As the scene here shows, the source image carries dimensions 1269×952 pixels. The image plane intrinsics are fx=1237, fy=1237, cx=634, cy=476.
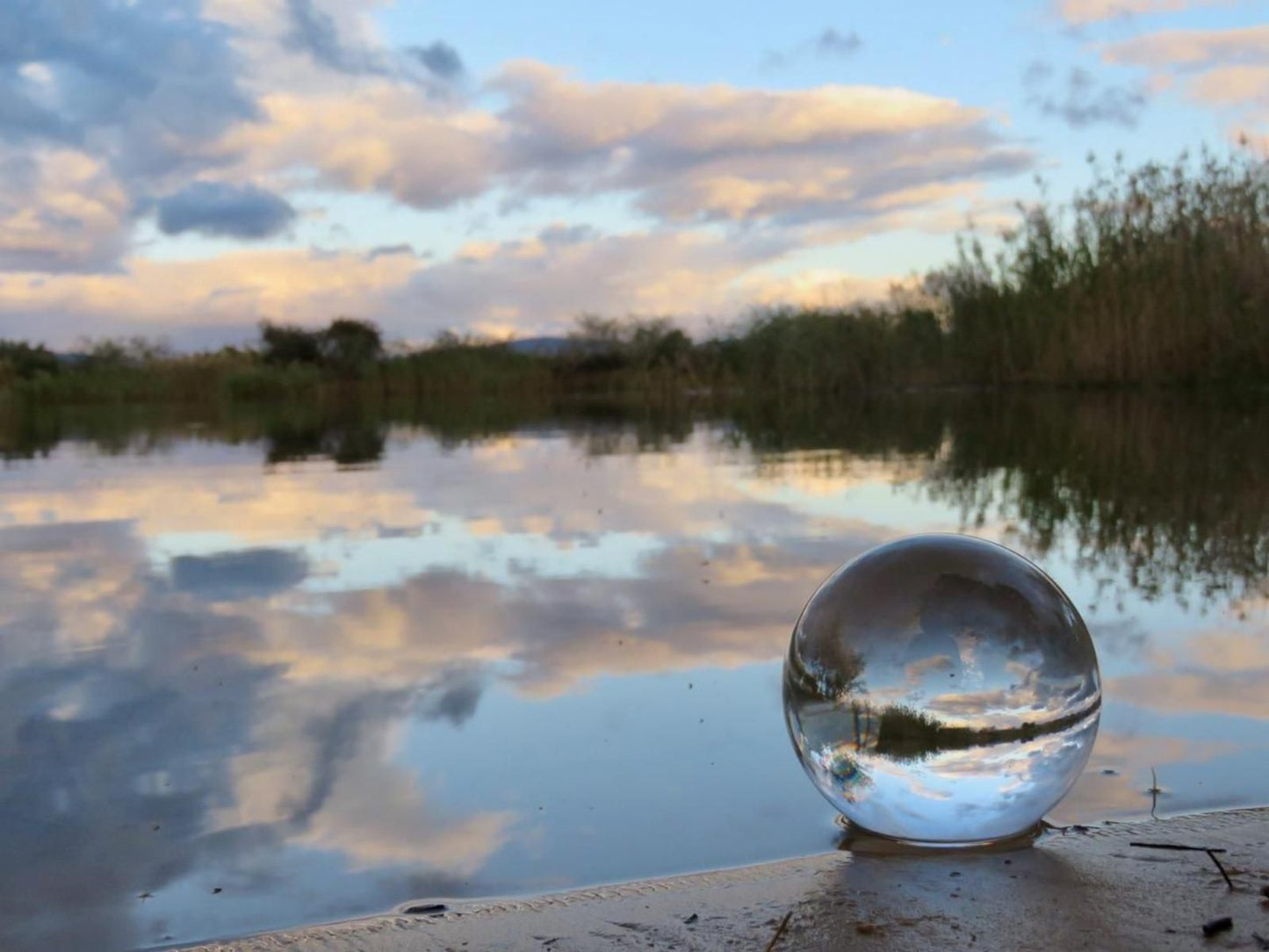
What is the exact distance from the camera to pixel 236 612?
4.57m

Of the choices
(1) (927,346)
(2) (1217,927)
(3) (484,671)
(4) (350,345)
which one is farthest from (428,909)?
(4) (350,345)

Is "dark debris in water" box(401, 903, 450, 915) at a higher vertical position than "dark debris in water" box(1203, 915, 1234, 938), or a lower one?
lower

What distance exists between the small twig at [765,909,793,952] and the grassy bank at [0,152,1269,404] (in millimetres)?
14944

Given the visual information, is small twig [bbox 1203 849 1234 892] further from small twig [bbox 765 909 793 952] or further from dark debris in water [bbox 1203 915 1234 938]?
small twig [bbox 765 909 793 952]

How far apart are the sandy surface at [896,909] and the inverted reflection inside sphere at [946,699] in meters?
0.10

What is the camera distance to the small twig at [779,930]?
1.81 m

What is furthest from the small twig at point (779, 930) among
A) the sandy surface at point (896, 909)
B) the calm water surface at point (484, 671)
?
the calm water surface at point (484, 671)

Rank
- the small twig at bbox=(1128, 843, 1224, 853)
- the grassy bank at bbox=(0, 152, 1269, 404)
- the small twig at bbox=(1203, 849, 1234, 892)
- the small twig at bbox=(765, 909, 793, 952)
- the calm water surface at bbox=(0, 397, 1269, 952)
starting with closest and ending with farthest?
the small twig at bbox=(765, 909, 793, 952), the small twig at bbox=(1203, 849, 1234, 892), the small twig at bbox=(1128, 843, 1224, 853), the calm water surface at bbox=(0, 397, 1269, 952), the grassy bank at bbox=(0, 152, 1269, 404)

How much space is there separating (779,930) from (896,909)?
A: 22cm

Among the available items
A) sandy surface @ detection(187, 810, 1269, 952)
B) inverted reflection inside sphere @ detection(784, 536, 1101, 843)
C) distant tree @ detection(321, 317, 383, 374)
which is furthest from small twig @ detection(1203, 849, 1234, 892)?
distant tree @ detection(321, 317, 383, 374)

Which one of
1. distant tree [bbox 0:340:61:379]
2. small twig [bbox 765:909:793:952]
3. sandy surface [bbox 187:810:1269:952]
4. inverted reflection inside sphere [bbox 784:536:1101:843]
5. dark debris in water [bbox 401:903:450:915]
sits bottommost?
dark debris in water [bbox 401:903:450:915]

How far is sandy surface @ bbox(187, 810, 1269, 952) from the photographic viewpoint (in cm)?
185

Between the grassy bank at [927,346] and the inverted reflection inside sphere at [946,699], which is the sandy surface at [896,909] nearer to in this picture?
the inverted reflection inside sphere at [946,699]

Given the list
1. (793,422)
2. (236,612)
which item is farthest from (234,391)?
(236,612)
